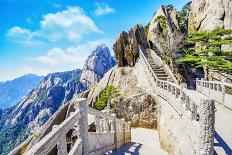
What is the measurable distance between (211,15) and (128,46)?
15593mm

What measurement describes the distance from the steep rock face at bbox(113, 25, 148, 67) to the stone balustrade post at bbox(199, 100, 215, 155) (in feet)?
84.5

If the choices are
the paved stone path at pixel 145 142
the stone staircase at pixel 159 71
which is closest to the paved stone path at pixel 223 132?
the paved stone path at pixel 145 142

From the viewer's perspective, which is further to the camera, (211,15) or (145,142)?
(211,15)

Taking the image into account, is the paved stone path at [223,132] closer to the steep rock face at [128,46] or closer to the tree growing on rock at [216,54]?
the tree growing on rock at [216,54]

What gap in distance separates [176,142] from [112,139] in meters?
3.54

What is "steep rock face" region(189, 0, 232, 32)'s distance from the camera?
3922 cm

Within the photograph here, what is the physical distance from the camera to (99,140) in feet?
31.7

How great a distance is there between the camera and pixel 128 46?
35.5 m

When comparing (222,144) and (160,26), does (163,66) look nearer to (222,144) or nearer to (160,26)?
(160,26)

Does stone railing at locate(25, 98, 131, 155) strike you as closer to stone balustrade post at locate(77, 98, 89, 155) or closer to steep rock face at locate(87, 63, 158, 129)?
stone balustrade post at locate(77, 98, 89, 155)

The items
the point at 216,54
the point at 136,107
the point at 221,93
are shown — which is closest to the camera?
the point at 221,93

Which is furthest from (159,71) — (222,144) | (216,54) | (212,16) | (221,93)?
(222,144)

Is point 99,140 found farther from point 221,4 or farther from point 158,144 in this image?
point 221,4

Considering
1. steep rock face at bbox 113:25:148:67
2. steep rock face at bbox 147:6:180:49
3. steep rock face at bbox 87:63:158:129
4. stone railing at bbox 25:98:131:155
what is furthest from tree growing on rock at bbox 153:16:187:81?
stone railing at bbox 25:98:131:155
